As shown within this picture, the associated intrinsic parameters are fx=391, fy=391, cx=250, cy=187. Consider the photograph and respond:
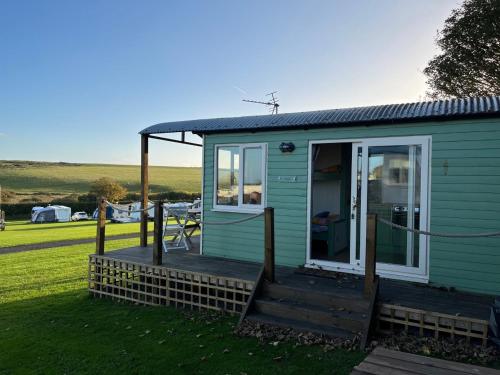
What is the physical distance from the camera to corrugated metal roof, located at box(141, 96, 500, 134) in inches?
188

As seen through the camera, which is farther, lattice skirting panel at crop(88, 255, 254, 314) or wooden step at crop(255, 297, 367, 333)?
lattice skirting panel at crop(88, 255, 254, 314)

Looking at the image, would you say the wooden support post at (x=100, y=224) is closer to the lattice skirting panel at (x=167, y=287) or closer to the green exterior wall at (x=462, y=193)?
the lattice skirting panel at (x=167, y=287)

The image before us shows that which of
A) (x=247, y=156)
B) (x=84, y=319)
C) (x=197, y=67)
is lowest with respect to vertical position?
(x=84, y=319)

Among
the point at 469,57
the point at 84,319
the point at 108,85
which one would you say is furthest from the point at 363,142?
the point at 108,85

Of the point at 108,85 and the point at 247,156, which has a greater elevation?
the point at 108,85

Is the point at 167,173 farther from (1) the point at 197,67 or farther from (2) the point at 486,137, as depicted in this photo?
(2) the point at 486,137

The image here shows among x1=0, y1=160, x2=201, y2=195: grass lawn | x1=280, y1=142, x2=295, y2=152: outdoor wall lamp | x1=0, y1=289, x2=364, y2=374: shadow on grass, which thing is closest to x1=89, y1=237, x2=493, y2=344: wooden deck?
x1=0, y1=289, x2=364, y2=374: shadow on grass

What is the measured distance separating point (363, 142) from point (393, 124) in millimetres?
457

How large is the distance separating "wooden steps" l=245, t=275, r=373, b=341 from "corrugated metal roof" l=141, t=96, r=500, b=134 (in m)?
2.22

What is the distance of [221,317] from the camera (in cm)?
512

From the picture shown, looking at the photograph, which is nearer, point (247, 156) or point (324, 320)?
point (324, 320)

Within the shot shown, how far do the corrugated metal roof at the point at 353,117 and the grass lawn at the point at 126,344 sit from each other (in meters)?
2.91

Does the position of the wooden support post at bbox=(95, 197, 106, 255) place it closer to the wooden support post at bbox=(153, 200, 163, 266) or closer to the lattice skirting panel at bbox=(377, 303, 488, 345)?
the wooden support post at bbox=(153, 200, 163, 266)

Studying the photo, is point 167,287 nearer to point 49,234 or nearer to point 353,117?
point 353,117
